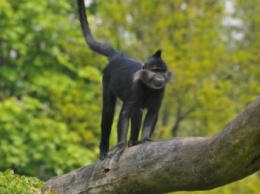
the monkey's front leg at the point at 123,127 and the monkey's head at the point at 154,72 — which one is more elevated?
the monkey's head at the point at 154,72

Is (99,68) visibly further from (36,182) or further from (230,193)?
(36,182)

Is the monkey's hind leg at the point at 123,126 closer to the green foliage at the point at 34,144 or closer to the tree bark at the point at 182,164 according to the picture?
the tree bark at the point at 182,164

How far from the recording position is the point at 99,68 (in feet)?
55.9

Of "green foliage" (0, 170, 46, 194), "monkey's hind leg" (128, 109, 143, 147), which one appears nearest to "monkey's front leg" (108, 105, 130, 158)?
"monkey's hind leg" (128, 109, 143, 147)

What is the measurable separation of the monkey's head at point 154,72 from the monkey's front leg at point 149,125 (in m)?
0.32

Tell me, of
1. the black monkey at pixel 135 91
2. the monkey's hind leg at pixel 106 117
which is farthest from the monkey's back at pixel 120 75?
the monkey's hind leg at pixel 106 117

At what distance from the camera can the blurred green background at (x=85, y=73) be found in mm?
14477

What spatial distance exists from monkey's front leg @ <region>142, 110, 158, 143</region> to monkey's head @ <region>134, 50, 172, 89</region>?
0.32 metres

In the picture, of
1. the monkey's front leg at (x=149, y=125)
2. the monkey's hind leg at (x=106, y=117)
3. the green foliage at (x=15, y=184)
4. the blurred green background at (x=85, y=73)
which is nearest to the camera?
the green foliage at (x=15, y=184)

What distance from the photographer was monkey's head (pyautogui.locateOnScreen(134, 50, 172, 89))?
7052mm

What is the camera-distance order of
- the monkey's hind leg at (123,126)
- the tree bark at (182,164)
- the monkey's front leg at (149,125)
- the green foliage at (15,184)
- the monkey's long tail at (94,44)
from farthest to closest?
1. the monkey's long tail at (94,44)
2. the monkey's front leg at (149,125)
3. the monkey's hind leg at (123,126)
4. the green foliage at (15,184)
5. the tree bark at (182,164)

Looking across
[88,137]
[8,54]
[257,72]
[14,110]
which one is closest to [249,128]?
[14,110]

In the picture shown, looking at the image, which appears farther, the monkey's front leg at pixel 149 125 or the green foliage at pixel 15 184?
the monkey's front leg at pixel 149 125

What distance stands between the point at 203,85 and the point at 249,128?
40.5ft
